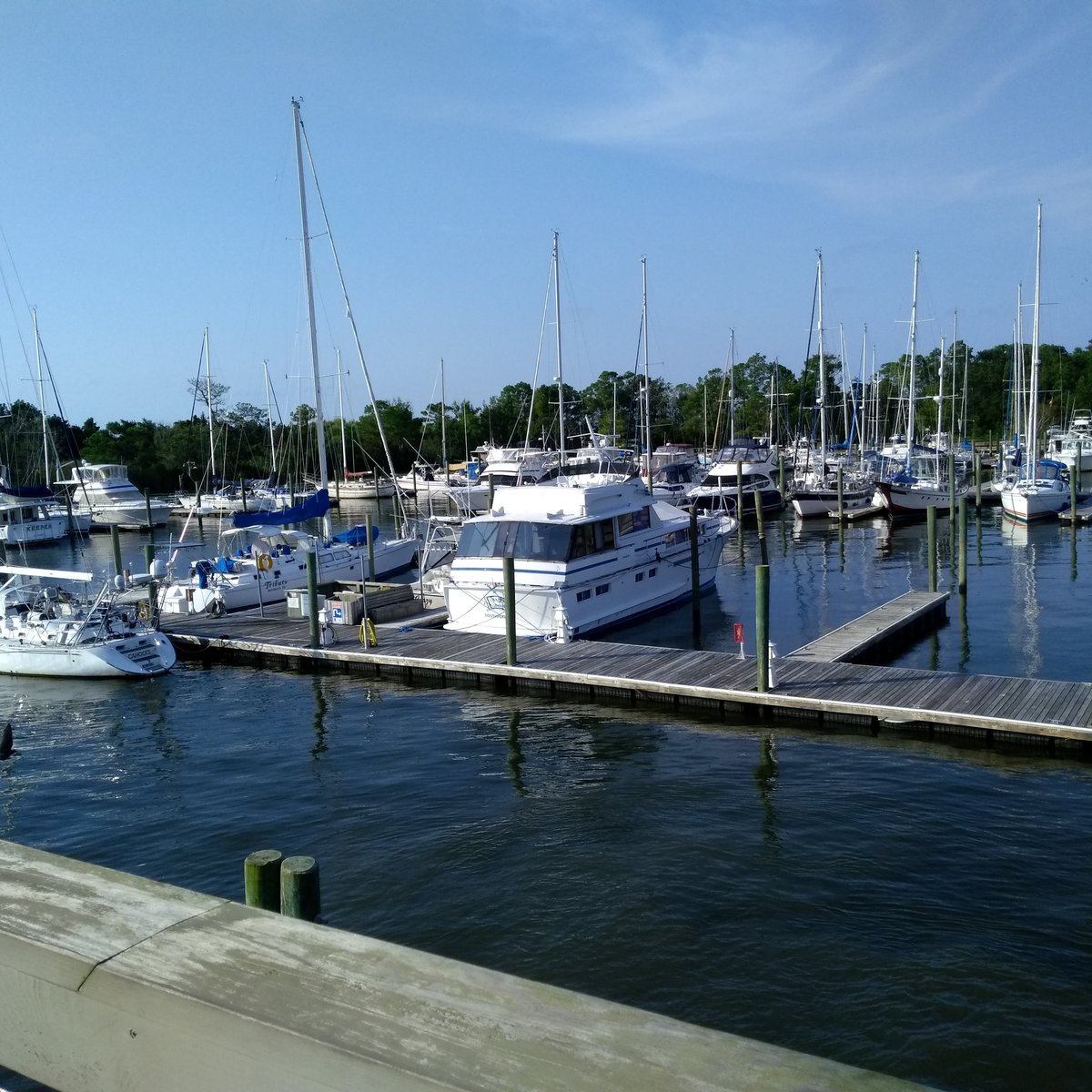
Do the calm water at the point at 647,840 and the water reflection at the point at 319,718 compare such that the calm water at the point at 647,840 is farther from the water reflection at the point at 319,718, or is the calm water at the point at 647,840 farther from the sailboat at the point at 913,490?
the sailboat at the point at 913,490

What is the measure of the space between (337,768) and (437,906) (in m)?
5.50

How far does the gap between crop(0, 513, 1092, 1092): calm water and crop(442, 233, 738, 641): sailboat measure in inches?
137

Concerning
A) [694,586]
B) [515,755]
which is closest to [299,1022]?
[515,755]

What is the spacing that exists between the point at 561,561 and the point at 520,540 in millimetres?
1204

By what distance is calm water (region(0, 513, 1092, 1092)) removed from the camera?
934cm

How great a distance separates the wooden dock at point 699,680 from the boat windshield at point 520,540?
7.46 feet

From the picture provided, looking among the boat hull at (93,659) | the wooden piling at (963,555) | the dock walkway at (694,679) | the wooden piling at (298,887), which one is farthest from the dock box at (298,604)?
the wooden piling at (298,887)

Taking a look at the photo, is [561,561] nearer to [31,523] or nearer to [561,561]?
[561,561]

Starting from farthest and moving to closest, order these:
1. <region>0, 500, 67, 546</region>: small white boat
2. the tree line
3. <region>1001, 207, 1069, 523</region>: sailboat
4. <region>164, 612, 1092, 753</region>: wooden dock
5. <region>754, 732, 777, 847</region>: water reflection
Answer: the tree line → <region>0, 500, 67, 546</region>: small white boat → <region>1001, 207, 1069, 523</region>: sailboat → <region>164, 612, 1092, 753</region>: wooden dock → <region>754, 732, 777, 847</region>: water reflection

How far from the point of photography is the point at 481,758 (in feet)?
53.8

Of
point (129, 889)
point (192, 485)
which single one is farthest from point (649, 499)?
point (192, 485)

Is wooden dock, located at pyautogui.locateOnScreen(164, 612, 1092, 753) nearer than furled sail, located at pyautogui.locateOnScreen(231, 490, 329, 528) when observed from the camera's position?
Yes

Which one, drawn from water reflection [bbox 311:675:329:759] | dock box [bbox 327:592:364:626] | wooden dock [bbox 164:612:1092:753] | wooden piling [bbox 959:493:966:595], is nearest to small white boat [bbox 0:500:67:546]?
wooden dock [bbox 164:612:1092:753]

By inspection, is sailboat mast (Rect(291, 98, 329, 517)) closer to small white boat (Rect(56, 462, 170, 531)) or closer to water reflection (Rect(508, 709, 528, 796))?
water reflection (Rect(508, 709, 528, 796))
